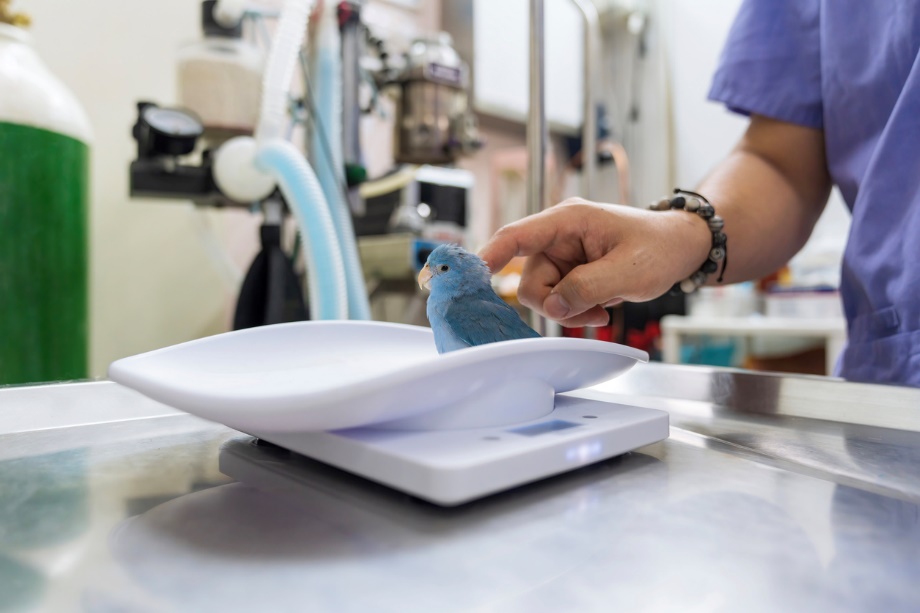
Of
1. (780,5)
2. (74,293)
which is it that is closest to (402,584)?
(780,5)

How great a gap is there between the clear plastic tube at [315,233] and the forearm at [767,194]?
48 centimetres

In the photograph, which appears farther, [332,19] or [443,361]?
[332,19]

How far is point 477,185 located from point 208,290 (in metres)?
1.07

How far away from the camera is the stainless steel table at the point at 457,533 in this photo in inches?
6.7

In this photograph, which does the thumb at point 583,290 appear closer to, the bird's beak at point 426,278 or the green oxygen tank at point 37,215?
the bird's beak at point 426,278

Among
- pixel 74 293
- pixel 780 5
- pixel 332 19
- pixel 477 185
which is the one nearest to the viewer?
pixel 780 5

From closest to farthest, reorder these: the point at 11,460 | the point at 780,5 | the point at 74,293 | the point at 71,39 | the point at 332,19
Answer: the point at 11,460 → the point at 780,5 → the point at 74,293 → the point at 332,19 → the point at 71,39

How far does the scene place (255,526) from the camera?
8.4 inches

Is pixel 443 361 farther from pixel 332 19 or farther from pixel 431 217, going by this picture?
pixel 431 217

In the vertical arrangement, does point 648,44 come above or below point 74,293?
above

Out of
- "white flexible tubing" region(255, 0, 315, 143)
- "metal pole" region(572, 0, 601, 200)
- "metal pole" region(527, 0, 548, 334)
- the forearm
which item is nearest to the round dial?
"white flexible tubing" region(255, 0, 315, 143)

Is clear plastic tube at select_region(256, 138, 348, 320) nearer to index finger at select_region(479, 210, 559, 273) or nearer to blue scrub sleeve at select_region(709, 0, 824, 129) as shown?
index finger at select_region(479, 210, 559, 273)

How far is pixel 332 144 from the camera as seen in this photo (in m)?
1.00

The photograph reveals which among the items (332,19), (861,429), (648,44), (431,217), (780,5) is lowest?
(861,429)
